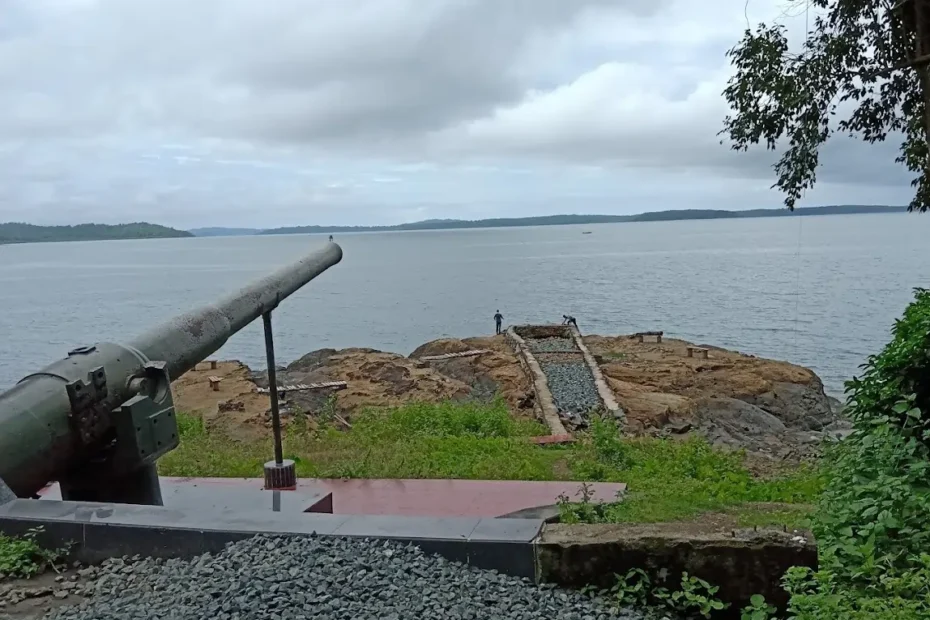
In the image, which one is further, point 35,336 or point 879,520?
point 35,336

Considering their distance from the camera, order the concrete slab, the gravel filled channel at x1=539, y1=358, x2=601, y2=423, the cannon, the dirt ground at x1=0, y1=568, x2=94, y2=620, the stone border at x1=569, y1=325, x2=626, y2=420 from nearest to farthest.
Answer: the dirt ground at x1=0, y1=568, x2=94, y2=620 < the cannon < the concrete slab < the stone border at x1=569, y1=325, x2=626, y2=420 < the gravel filled channel at x1=539, y1=358, x2=601, y2=423

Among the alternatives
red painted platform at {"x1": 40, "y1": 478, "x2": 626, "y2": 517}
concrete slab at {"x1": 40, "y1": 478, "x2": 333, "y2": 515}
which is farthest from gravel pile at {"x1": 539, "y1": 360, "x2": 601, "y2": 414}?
concrete slab at {"x1": 40, "y1": 478, "x2": 333, "y2": 515}

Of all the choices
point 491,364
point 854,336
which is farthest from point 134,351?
point 854,336

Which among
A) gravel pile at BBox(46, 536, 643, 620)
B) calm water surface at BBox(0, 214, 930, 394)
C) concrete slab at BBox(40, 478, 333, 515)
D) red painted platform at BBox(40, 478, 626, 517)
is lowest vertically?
calm water surface at BBox(0, 214, 930, 394)

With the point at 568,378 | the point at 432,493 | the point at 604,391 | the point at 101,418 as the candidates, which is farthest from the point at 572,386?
→ the point at 101,418

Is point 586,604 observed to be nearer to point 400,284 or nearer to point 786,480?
point 786,480

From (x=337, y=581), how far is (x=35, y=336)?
44.7m

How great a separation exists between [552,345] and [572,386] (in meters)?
6.12

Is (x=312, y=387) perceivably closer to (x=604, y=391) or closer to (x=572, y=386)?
(x=572, y=386)

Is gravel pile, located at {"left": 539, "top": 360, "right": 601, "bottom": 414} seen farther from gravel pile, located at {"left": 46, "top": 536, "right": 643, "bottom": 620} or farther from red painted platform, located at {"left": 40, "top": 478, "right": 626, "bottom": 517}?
gravel pile, located at {"left": 46, "top": 536, "right": 643, "bottom": 620}

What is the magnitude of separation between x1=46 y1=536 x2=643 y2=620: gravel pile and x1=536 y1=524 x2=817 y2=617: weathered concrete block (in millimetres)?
137

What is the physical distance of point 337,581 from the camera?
3857mm

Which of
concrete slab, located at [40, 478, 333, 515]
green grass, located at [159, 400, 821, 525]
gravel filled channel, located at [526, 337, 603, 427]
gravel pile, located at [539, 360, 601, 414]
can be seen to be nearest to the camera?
concrete slab, located at [40, 478, 333, 515]

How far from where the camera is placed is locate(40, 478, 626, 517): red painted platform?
6473 mm
